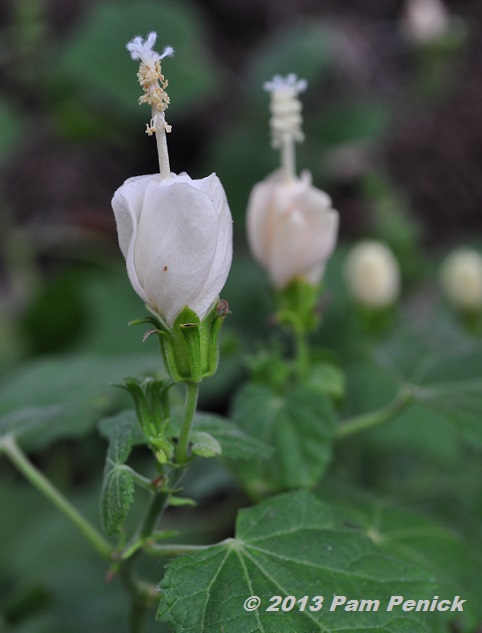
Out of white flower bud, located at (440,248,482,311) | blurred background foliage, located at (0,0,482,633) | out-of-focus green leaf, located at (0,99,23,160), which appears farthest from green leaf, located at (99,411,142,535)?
out-of-focus green leaf, located at (0,99,23,160)

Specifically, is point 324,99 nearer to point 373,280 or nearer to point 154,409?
point 373,280

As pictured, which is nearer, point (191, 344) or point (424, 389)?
point (191, 344)

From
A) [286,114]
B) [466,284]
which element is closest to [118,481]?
[286,114]

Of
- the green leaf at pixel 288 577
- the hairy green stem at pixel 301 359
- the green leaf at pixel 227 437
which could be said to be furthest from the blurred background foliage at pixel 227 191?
the green leaf at pixel 288 577

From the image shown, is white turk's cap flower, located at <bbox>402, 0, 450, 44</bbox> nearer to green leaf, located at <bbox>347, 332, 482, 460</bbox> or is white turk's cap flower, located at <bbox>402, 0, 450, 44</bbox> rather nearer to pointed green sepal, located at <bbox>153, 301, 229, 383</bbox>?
green leaf, located at <bbox>347, 332, 482, 460</bbox>

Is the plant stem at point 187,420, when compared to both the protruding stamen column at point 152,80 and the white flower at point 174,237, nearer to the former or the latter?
the white flower at point 174,237

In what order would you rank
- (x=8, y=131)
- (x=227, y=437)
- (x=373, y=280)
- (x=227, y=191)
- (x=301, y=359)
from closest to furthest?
(x=227, y=437) → (x=301, y=359) → (x=373, y=280) → (x=8, y=131) → (x=227, y=191)

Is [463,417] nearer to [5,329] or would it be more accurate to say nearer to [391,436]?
[391,436]
